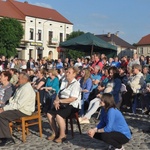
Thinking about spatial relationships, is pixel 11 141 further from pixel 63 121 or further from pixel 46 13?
pixel 46 13

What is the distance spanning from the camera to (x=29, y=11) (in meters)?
63.9

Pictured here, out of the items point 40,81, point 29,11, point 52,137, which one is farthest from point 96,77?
point 29,11

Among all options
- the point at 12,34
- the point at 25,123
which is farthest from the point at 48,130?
the point at 12,34

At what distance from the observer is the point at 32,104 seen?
7.04m

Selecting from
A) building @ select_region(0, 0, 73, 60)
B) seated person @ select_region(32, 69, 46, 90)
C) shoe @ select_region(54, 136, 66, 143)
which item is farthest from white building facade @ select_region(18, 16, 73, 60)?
shoe @ select_region(54, 136, 66, 143)

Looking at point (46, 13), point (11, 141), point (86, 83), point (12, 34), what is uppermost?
point (46, 13)

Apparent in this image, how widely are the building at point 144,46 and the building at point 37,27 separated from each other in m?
27.2

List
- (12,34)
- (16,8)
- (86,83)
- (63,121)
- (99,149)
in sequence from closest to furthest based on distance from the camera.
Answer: (99,149), (63,121), (86,83), (12,34), (16,8)

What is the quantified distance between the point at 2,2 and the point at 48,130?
195 ft

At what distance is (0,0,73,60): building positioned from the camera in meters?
60.5

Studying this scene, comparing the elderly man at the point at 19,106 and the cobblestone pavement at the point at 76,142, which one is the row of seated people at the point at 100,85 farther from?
the elderly man at the point at 19,106

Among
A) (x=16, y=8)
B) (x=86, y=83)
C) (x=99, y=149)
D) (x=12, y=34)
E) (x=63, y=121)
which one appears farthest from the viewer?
A: (x=16, y=8)

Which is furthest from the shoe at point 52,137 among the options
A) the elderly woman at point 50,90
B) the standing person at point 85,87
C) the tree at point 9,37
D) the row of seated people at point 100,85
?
the tree at point 9,37

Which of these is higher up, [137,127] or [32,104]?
[32,104]
